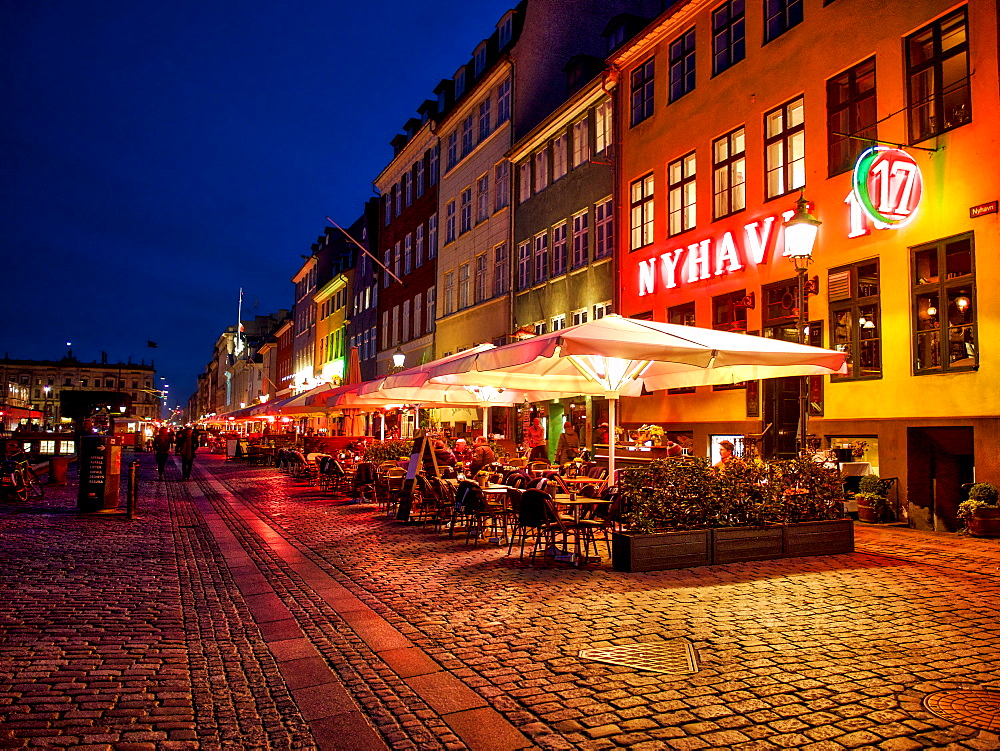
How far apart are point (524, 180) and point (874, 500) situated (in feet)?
64.5

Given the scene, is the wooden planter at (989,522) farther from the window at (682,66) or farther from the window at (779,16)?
the window at (682,66)

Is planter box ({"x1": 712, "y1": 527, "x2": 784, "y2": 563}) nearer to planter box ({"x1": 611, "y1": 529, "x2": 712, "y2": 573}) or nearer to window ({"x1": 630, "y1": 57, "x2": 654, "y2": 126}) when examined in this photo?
planter box ({"x1": 611, "y1": 529, "x2": 712, "y2": 573})

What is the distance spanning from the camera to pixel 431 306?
3969 cm

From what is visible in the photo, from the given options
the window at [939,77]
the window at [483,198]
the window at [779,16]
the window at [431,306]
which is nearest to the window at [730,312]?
the window at [939,77]

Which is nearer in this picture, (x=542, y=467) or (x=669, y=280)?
(x=542, y=467)

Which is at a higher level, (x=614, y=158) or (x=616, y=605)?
(x=614, y=158)

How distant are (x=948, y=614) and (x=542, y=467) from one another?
34.7ft

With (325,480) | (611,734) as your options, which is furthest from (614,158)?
(611,734)

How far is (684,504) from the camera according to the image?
9.30m

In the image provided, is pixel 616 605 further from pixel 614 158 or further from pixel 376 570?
pixel 614 158

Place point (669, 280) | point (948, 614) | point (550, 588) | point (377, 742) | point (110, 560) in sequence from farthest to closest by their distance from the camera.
Result: point (669, 280) → point (110, 560) → point (550, 588) → point (948, 614) → point (377, 742)

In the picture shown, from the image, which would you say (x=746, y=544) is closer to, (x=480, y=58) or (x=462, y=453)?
(x=462, y=453)

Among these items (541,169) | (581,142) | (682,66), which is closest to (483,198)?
(541,169)

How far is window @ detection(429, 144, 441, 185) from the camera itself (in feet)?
132
